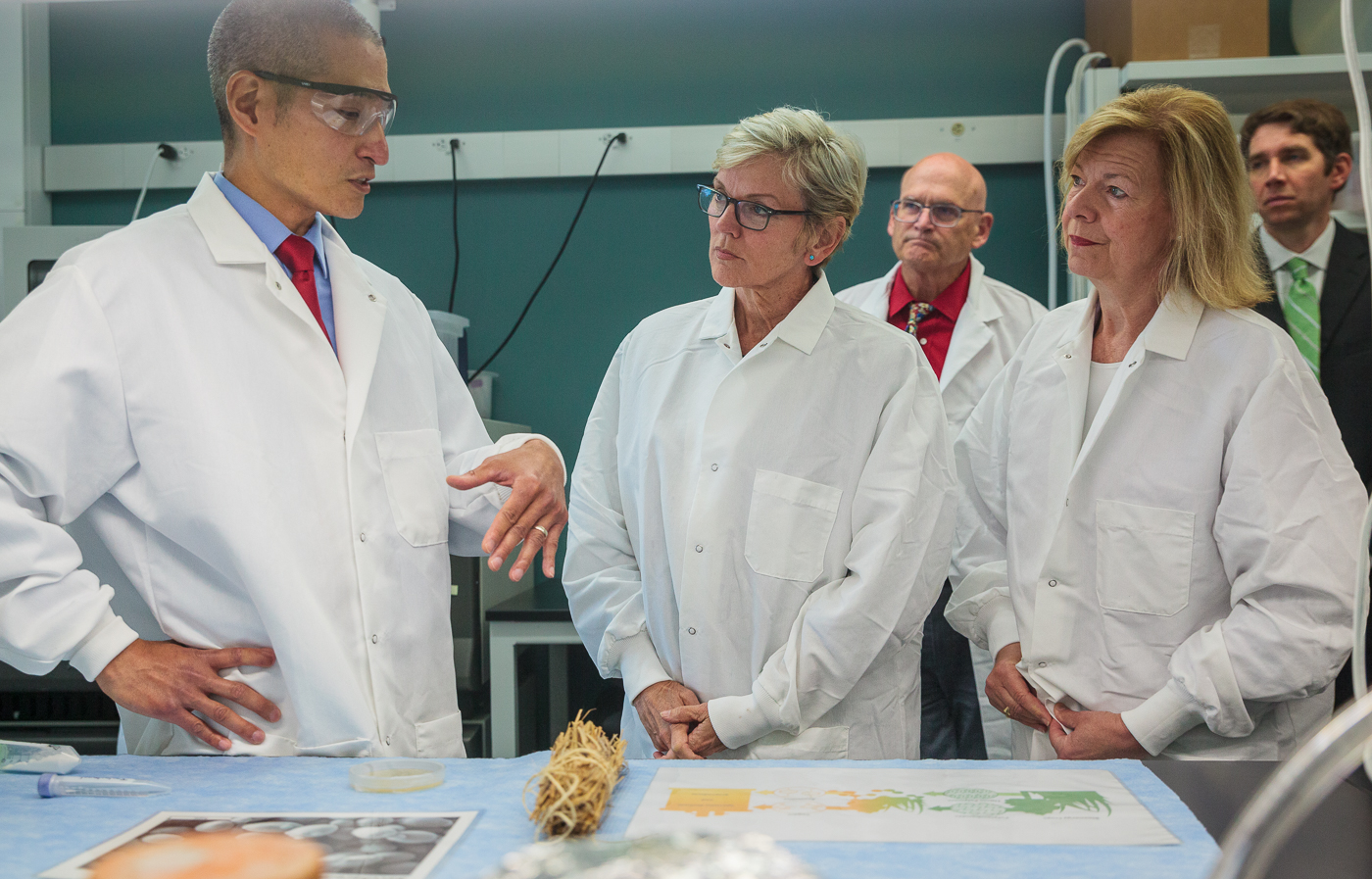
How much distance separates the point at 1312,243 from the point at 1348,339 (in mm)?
242

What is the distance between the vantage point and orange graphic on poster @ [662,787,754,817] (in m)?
0.88

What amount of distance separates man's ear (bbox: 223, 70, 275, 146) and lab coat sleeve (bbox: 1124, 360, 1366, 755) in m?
1.29

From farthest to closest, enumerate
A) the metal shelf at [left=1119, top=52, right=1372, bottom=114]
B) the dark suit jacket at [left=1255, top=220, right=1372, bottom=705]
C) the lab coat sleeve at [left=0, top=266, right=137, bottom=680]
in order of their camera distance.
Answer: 1. the metal shelf at [left=1119, top=52, right=1372, bottom=114]
2. the dark suit jacket at [left=1255, top=220, right=1372, bottom=705]
3. the lab coat sleeve at [left=0, top=266, right=137, bottom=680]

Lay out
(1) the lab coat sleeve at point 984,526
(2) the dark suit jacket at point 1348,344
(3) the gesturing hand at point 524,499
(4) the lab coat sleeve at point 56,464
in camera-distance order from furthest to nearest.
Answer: (2) the dark suit jacket at point 1348,344, (1) the lab coat sleeve at point 984,526, (3) the gesturing hand at point 524,499, (4) the lab coat sleeve at point 56,464

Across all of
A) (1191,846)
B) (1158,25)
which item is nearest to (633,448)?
(1191,846)

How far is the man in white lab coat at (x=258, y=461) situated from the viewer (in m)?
1.11

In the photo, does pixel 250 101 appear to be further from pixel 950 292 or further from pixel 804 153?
pixel 950 292

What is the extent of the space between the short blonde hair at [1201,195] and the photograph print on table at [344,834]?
1171mm

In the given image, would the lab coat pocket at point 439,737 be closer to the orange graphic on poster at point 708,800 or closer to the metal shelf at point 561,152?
the orange graphic on poster at point 708,800

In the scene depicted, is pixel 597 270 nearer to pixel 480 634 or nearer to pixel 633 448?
pixel 480 634

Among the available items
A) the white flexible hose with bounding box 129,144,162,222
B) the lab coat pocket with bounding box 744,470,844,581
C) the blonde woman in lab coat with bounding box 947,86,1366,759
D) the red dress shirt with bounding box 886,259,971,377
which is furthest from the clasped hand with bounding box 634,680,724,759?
the white flexible hose with bounding box 129,144,162,222

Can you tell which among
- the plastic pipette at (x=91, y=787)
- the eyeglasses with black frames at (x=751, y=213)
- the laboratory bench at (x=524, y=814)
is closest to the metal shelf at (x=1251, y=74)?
the eyeglasses with black frames at (x=751, y=213)

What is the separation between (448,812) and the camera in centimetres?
87

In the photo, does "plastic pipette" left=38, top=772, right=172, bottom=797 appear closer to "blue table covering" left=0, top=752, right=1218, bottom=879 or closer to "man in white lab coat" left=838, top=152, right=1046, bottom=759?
"blue table covering" left=0, top=752, right=1218, bottom=879
